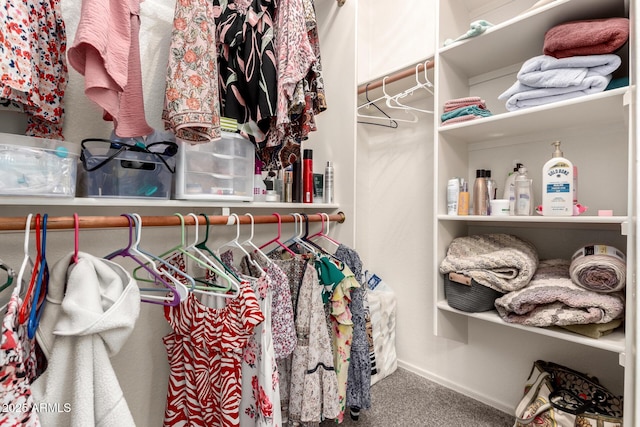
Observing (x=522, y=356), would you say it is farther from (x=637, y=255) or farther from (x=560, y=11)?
(x=560, y=11)

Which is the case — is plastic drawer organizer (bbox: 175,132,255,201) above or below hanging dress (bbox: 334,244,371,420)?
above

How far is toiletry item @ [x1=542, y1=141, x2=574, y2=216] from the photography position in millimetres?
987

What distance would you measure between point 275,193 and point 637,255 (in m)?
1.20

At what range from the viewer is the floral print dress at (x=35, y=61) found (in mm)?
678

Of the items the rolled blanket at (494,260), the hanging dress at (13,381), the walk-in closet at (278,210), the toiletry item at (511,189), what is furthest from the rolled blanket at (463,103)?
the hanging dress at (13,381)

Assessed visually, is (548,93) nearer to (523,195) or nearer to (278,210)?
(523,195)

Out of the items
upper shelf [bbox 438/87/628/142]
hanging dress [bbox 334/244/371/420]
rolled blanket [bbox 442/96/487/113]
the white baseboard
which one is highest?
rolled blanket [bbox 442/96/487/113]

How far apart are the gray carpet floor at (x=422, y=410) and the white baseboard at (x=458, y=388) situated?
17mm

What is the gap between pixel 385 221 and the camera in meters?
1.73

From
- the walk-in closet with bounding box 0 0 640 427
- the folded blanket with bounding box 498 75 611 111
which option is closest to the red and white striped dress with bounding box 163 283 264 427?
the walk-in closet with bounding box 0 0 640 427

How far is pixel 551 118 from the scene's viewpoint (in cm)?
105

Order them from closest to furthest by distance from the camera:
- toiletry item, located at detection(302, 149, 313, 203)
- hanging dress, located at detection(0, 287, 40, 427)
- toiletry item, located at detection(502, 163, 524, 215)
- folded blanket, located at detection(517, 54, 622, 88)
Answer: hanging dress, located at detection(0, 287, 40, 427)
folded blanket, located at detection(517, 54, 622, 88)
toiletry item, located at detection(502, 163, 524, 215)
toiletry item, located at detection(302, 149, 313, 203)

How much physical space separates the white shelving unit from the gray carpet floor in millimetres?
201

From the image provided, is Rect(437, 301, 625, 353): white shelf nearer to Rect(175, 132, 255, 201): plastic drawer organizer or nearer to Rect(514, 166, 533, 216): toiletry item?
Rect(514, 166, 533, 216): toiletry item
